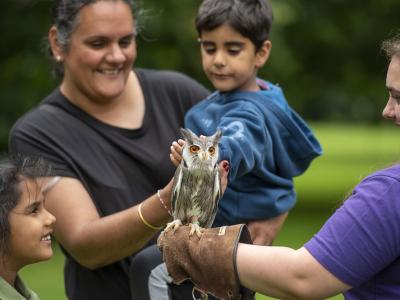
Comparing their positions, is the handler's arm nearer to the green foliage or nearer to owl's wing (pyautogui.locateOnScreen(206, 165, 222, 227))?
owl's wing (pyautogui.locateOnScreen(206, 165, 222, 227))

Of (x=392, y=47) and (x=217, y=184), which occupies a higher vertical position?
(x=392, y=47)

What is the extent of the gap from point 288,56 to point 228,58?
885cm

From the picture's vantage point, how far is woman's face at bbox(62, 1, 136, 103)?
4.75m

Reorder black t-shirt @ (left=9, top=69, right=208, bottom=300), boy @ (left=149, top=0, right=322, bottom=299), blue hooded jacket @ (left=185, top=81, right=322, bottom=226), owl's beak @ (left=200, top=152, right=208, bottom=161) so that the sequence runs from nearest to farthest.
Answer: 1. owl's beak @ (left=200, top=152, right=208, bottom=161)
2. blue hooded jacket @ (left=185, top=81, right=322, bottom=226)
3. boy @ (left=149, top=0, right=322, bottom=299)
4. black t-shirt @ (left=9, top=69, right=208, bottom=300)

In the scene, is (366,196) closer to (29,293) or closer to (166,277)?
(166,277)

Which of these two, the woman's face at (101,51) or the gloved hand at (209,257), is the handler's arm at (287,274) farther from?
the woman's face at (101,51)

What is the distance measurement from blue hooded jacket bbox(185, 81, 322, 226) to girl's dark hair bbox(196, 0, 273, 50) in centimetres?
28

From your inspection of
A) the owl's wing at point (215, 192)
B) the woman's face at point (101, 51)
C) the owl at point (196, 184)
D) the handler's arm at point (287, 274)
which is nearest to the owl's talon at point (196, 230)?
the owl at point (196, 184)

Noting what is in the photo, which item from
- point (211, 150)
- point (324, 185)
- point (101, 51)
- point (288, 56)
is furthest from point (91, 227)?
point (324, 185)

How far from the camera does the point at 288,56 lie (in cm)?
1286

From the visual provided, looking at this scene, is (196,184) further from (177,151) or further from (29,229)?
(29,229)

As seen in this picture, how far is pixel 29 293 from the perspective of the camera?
420 cm

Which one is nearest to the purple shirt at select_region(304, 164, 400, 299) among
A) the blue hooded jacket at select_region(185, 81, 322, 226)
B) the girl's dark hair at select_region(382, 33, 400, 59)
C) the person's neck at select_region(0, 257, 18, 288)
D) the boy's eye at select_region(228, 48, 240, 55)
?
the girl's dark hair at select_region(382, 33, 400, 59)

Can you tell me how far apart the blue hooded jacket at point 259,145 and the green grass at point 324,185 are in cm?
37
